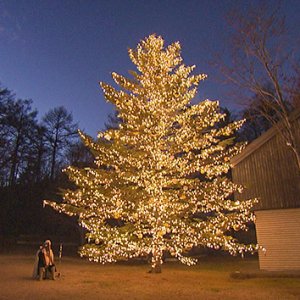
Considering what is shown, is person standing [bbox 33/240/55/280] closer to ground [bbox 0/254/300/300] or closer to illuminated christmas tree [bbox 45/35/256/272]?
ground [bbox 0/254/300/300]

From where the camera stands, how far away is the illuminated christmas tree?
1375 centimetres

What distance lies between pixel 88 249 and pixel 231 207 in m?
5.75

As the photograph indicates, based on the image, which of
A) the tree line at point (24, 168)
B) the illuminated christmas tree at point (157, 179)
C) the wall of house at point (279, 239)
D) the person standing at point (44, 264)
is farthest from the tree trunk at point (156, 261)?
the tree line at point (24, 168)

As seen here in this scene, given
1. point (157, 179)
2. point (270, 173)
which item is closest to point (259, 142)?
point (270, 173)

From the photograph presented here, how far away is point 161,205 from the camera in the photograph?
13891 mm

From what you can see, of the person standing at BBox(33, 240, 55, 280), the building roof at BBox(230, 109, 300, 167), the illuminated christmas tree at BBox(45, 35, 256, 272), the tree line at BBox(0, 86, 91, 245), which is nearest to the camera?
the person standing at BBox(33, 240, 55, 280)

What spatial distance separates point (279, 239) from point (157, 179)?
5.63 meters

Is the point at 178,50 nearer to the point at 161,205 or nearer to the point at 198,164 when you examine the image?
the point at 198,164

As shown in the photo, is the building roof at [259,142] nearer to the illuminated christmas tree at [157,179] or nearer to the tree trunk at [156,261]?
the illuminated christmas tree at [157,179]

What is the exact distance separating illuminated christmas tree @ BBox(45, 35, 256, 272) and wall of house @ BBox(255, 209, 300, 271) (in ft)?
3.67


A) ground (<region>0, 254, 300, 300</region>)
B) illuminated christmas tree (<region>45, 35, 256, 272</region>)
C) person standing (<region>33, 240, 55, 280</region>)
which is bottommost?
ground (<region>0, 254, 300, 300</region>)

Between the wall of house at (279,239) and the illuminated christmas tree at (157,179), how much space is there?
3.67 feet

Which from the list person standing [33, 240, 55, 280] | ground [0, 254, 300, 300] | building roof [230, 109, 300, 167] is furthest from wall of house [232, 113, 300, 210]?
→ person standing [33, 240, 55, 280]

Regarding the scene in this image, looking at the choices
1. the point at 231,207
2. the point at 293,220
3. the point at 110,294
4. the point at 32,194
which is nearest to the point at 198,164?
the point at 231,207
